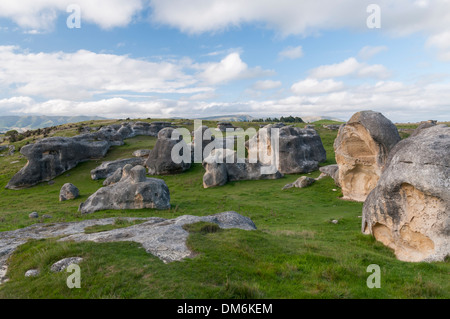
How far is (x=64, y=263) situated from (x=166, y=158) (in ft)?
111

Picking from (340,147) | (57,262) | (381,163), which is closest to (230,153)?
(340,147)

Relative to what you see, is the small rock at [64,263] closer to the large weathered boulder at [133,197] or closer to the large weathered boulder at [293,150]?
Answer: the large weathered boulder at [133,197]

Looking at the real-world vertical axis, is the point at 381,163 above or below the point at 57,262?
above

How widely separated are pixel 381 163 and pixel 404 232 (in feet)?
41.3

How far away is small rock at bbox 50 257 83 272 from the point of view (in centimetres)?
910

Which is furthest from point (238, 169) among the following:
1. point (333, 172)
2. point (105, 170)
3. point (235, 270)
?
point (235, 270)

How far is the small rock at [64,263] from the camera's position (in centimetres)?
910

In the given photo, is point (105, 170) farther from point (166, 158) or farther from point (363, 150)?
point (363, 150)

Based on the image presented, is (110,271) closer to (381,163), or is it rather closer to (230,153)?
(381,163)

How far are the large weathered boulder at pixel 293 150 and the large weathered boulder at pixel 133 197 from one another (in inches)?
804

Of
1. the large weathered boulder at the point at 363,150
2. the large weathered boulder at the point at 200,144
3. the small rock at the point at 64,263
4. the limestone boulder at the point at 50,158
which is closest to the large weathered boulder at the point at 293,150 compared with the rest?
the large weathered boulder at the point at 200,144

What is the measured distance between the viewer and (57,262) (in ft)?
31.1

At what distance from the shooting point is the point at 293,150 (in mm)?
41094

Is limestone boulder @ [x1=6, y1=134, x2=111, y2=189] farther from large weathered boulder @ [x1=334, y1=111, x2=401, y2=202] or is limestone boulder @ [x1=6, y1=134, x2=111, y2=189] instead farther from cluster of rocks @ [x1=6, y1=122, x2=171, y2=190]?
large weathered boulder @ [x1=334, y1=111, x2=401, y2=202]
